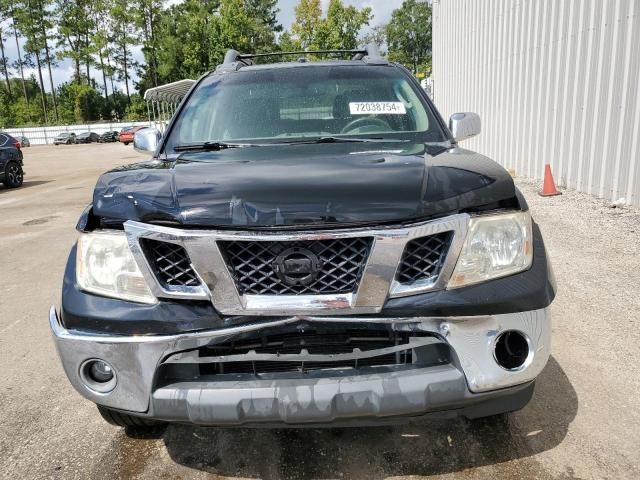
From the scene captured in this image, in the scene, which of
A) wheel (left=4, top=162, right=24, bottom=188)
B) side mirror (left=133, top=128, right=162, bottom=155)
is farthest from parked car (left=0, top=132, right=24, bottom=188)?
A: side mirror (left=133, top=128, right=162, bottom=155)

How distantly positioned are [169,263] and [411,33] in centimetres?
10089

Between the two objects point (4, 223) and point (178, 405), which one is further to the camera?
point (4, 223)

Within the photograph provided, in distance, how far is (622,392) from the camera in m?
2.64

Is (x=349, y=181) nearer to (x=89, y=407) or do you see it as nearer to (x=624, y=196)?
(x=89, y=407)

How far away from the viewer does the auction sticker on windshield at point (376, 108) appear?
2.97 meters

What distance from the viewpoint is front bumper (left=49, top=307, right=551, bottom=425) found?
1.69m

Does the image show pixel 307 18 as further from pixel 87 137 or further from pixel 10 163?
pixel 10 163

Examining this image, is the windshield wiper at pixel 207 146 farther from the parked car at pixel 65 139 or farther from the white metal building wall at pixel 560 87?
the parked car at pixel 65 139

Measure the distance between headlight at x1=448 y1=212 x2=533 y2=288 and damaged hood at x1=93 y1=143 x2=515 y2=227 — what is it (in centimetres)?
8

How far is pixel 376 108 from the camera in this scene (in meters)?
2.99

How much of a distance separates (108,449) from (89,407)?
1.56 ft

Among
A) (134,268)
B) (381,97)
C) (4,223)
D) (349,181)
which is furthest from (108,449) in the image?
(4,223)

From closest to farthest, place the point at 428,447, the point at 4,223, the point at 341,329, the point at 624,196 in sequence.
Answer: the point at 341,329 → the point at 428,447 → the point at 624,196 → the point at 4,223

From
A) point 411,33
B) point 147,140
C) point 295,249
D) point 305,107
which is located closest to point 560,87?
point 305,107
